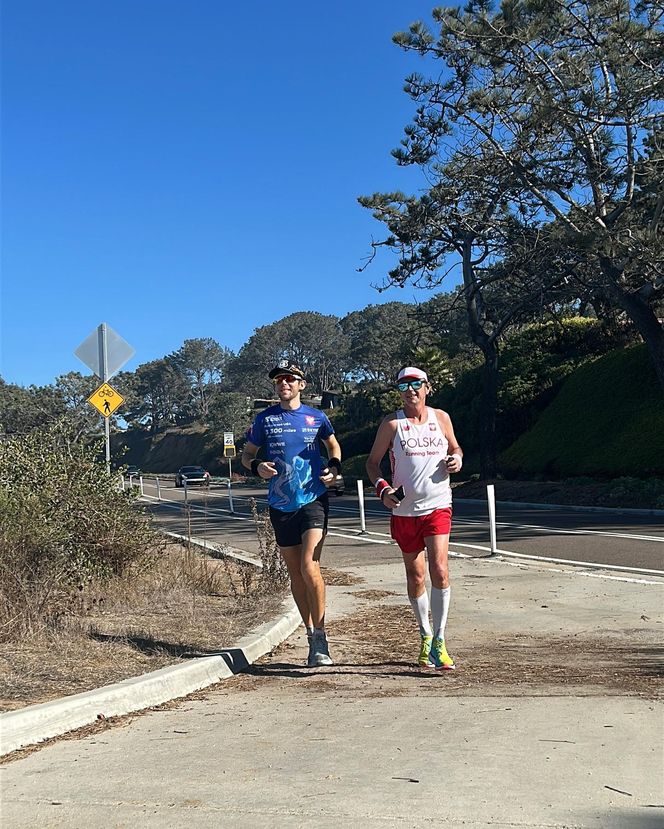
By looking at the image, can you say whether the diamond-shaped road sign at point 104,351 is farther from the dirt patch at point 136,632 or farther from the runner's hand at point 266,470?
the runner's hand at point 266,470

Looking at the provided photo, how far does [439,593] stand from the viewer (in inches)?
242

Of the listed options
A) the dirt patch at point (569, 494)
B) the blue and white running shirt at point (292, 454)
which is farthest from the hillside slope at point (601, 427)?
the blue and white running shirt at point (292, 454)

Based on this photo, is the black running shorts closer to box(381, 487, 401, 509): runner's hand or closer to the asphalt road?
box(381, 487, 401, 509): runner's hand

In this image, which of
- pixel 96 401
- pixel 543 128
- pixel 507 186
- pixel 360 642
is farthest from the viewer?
pixel 507 186

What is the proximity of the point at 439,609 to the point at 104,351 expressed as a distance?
313 inches

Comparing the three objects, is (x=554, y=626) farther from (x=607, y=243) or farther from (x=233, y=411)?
(x=233, y=411)

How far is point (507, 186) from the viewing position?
23.6 metres

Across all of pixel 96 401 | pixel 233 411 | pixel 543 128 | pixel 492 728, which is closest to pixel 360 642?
pixel 492 728

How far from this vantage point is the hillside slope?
2667 centimetres

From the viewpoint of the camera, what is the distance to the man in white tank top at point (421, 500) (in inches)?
240

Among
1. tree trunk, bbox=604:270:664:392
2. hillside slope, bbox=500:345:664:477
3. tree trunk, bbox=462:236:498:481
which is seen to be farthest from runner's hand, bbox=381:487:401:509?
tree trunk, bbox=462:236:498:481

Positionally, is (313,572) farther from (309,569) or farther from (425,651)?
(425,651)

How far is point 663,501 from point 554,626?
560 inches

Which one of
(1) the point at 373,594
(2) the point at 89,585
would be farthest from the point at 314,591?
(1) the point at 373,594
